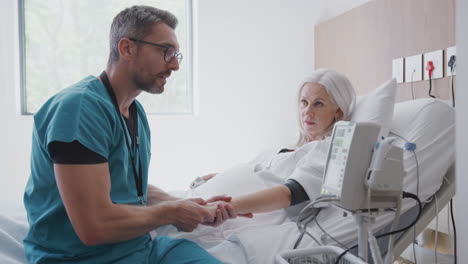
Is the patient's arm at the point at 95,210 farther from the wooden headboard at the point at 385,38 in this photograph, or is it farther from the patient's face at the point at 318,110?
the wooden headboard at the point at 385,38

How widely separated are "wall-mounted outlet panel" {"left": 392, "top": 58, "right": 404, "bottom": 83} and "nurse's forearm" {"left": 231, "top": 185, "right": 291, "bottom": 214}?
3.90 ft

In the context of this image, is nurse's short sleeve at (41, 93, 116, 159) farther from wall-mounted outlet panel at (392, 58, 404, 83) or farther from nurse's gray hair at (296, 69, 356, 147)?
wall-mounted outlet panel at (392, 58, 404, 83)

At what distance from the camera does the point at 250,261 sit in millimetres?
1236

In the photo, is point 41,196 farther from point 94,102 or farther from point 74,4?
point 74,4

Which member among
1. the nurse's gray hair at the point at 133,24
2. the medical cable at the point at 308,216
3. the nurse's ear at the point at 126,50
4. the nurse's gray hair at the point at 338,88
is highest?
the nurse's gray hair at the point at 133,24

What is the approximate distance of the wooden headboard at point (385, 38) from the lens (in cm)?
193

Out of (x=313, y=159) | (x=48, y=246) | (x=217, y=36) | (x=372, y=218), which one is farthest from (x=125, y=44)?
(x=217, y=36)

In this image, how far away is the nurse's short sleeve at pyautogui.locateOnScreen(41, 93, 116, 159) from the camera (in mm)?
996

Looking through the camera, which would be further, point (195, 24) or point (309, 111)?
point (195, 24)

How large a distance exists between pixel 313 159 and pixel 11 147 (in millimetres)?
2613

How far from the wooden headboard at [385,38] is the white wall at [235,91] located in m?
0.53

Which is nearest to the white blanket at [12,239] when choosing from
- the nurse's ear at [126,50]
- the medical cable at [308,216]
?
the nurse's ear at [126,50]

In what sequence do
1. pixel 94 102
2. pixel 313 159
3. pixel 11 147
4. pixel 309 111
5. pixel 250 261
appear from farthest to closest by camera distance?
pixel 11 147
pixel 309 111
pixel 313 159
pixel 250 261
pixel 94 102

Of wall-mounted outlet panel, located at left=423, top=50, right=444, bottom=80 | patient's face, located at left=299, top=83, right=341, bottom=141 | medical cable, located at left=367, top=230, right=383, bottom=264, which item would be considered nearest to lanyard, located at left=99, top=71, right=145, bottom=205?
medical cable, located at left=367, top=230, right=383, bottom=264
